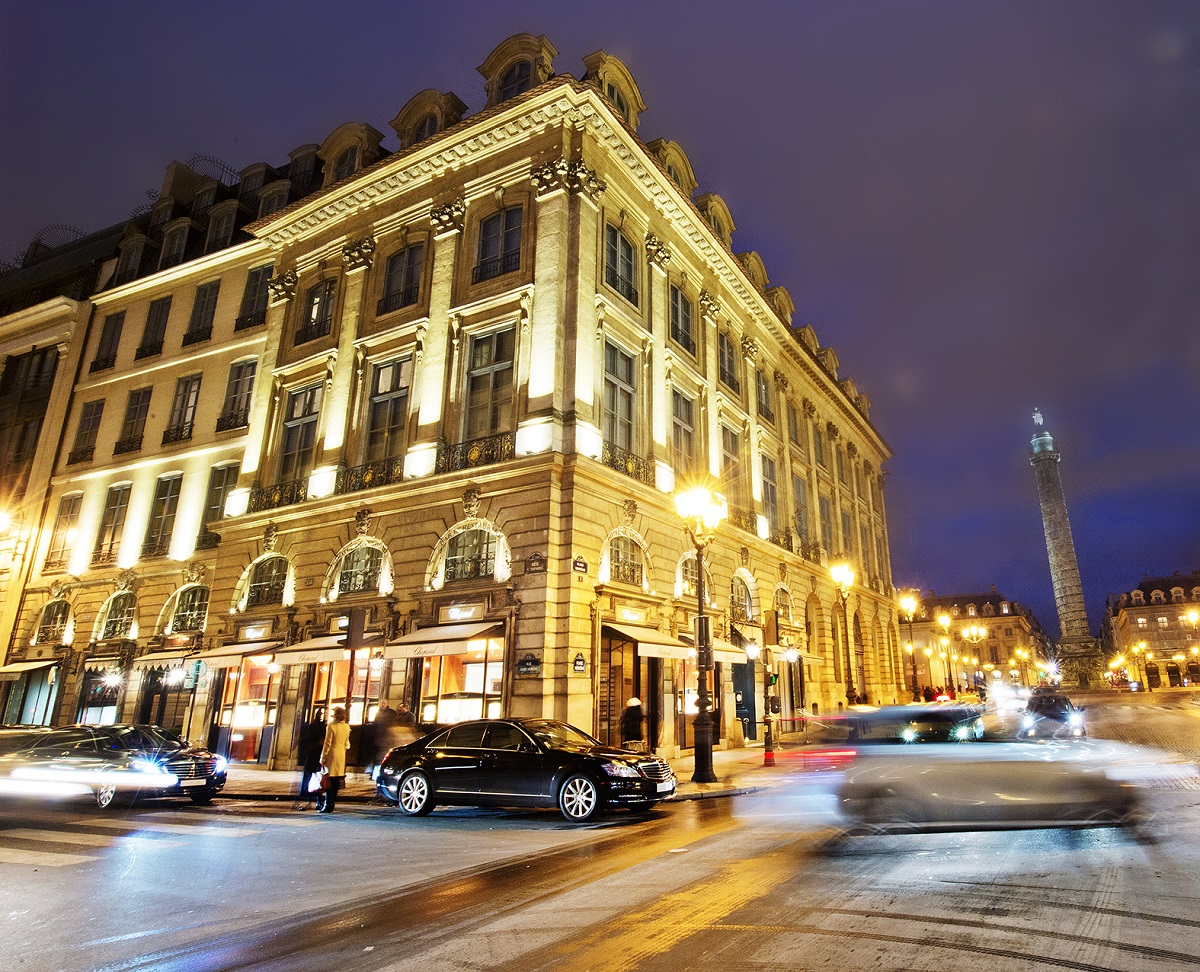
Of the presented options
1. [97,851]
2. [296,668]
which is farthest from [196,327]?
[97,851]

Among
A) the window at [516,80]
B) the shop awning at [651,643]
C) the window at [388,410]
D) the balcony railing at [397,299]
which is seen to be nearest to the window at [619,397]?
the shop awning at [651,643]

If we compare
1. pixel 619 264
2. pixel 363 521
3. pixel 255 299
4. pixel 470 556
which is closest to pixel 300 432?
pixel 363 521

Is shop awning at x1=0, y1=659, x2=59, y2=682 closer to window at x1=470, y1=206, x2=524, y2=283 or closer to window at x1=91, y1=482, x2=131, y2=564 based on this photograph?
window at x1=91, y1=482, x2=131, y2=564

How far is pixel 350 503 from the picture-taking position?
70.5 feet

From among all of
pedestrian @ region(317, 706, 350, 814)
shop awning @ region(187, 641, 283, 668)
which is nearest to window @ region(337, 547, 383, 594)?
shop awning @ region(187, 641, 283, 668)

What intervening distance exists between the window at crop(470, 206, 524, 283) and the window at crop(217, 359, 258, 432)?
10.9 metres

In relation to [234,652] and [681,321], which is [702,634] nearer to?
[681,321]

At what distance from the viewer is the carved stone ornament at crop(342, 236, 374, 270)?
969 inches

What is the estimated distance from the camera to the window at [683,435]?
23922 mm

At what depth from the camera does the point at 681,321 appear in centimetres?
2592

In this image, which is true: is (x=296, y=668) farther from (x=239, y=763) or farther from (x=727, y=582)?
(x=727, y=582)

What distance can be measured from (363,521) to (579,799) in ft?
41.8

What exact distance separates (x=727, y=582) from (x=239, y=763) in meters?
16.2

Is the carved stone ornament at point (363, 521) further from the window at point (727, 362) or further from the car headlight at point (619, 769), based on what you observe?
the window at point (727, 362)
